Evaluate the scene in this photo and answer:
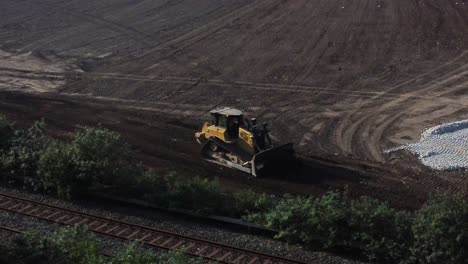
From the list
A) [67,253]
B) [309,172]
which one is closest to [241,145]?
[309,172]

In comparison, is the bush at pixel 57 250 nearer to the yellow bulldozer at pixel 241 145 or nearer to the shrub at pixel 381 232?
the shrub at pixel 381 232

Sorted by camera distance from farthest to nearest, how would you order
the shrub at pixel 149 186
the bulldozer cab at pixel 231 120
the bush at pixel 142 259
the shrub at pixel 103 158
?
the bulldozer cab at pixel 231 120, the shrub at pixel 103 158, the shrub at pixel 149 186, the bush at pixel 142 259

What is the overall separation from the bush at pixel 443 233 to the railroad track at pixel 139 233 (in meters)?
2.66

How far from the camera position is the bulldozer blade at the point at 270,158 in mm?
22844

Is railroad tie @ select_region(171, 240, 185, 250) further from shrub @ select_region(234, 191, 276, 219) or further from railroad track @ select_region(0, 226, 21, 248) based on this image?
railroad track @ select_region(0, 226, 21, 248)

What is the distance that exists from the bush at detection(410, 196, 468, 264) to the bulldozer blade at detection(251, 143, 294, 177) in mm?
7390

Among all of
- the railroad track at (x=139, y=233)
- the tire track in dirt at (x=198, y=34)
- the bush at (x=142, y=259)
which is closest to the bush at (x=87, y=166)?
the railroad track at (x=139, y=233)

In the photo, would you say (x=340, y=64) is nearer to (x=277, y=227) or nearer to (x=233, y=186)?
(x=233, y=186)

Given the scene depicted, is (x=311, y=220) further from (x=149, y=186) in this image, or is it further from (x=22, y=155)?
(x=22, y=155)

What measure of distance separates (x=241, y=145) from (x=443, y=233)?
9091 millimetres

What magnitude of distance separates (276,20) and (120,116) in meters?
18.7

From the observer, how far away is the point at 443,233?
15516mm

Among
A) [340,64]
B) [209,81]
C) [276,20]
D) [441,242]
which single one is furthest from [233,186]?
[276,20]

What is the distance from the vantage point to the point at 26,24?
4922 centimetres
